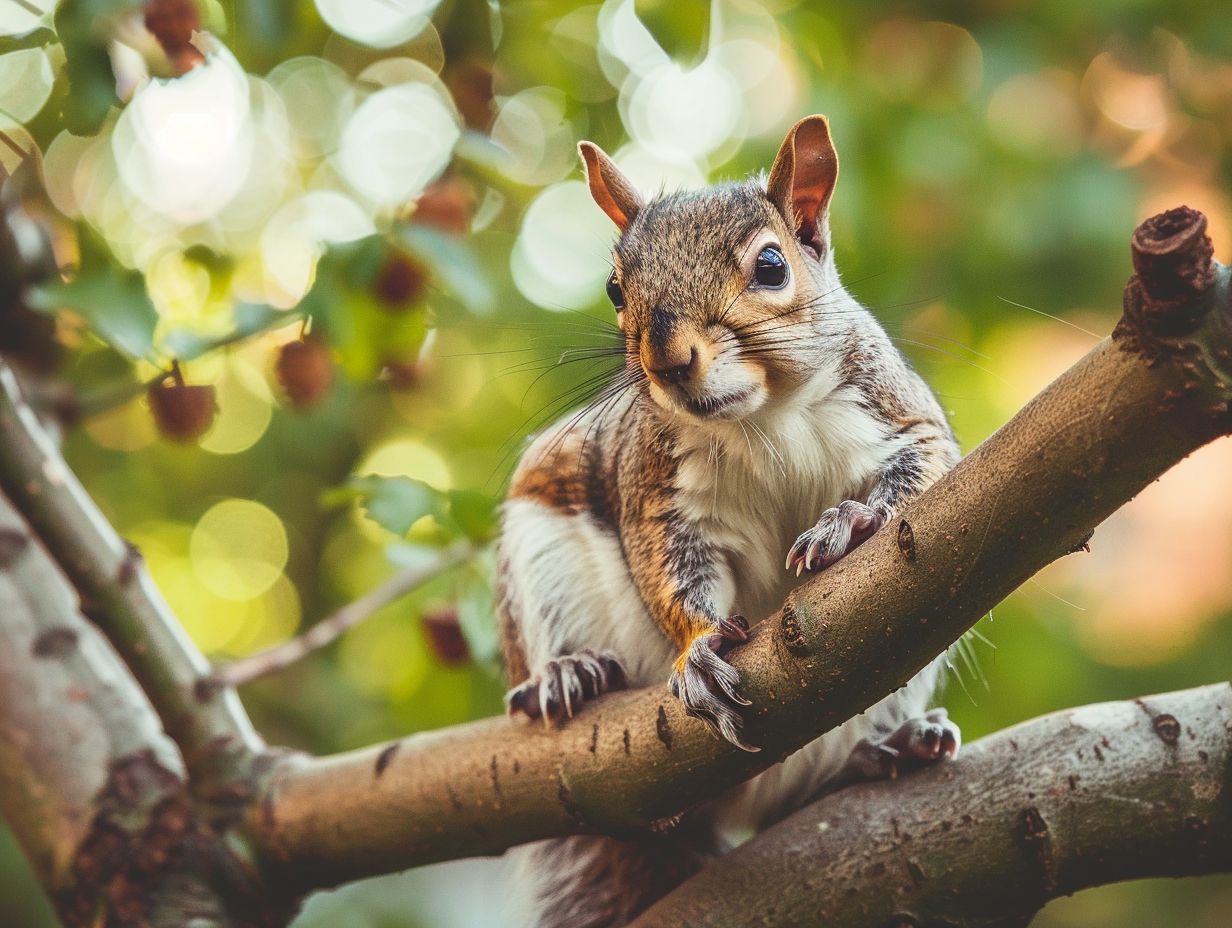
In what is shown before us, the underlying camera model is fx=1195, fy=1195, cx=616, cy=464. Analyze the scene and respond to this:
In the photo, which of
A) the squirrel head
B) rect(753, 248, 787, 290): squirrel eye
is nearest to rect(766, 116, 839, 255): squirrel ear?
the squirrel head

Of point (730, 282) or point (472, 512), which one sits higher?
point (730, 282)

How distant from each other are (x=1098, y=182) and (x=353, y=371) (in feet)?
5.60

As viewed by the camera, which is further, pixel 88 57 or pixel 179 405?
pixel 179 405

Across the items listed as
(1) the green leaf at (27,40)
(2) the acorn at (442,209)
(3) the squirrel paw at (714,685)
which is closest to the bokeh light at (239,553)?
(2) the acorn at (442,209)

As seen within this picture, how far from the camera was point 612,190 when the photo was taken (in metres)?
1.87

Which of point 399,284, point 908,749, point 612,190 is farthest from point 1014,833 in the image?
point 399,284

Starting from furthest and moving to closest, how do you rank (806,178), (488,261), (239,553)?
1. (239,553)
2. (488,261)
3. (806,178)

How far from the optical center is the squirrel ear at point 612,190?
6.10 ft

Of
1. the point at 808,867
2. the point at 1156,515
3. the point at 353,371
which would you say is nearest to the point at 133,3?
the point at 353,371

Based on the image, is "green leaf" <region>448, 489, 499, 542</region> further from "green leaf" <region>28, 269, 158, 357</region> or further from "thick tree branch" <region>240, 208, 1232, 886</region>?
"green leaf" <region>28, 269, 158, 357</region>

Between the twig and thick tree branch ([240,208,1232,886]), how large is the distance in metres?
0.30

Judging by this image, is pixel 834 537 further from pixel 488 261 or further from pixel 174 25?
pixel 488 261

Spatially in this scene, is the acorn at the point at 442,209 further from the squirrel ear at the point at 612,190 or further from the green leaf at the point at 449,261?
the squirrel ear at the point at 612,190

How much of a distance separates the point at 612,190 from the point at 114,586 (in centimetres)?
102
